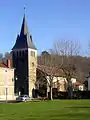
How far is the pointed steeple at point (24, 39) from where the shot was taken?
110 metres

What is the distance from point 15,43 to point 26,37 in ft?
17.1

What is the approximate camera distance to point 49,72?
78750mm

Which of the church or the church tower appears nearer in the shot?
the church

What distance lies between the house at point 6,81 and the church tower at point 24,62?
9.18m

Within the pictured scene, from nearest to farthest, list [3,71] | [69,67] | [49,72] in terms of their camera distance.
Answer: [49,72] → [69,67] → [3,71]

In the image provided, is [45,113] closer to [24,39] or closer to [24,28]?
[24,39]

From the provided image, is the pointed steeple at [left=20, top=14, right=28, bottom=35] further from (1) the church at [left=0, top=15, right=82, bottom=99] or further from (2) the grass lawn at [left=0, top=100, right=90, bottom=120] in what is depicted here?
(2) the grass lawn at [left=0, top=100, right=90, bottom=120]

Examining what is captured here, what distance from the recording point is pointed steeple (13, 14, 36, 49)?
4336 inches

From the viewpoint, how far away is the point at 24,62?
10981 cm

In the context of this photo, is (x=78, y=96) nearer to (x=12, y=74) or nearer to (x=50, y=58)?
(x=50, y=58)

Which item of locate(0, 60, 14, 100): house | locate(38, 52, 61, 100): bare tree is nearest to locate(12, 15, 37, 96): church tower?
locate(0, 60, 14, 100): house

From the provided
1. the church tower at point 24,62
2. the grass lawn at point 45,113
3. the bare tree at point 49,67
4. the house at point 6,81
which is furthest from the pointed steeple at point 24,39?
the grass lawn at point 45,113

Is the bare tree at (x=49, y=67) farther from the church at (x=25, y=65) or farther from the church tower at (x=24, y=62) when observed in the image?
the church tower at (x=24, y=62)

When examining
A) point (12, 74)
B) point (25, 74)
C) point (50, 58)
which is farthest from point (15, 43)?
point (50, 58)
